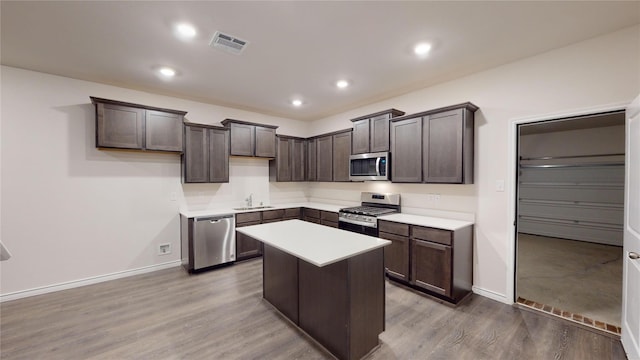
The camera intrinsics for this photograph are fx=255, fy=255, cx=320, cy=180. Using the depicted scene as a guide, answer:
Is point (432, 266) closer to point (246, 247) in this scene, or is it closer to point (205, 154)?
point (246, 247)

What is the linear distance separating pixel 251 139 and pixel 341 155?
1.72m

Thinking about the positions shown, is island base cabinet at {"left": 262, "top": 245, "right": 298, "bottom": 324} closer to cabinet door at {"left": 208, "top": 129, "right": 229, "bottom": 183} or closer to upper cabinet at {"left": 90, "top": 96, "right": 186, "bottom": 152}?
cabinet door at {"left": 208, "top": 129, "right": 229, "bottom": 183}

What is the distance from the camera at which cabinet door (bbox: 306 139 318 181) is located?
213 inches

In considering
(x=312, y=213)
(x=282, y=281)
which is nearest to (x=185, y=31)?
(x=282, y=281)

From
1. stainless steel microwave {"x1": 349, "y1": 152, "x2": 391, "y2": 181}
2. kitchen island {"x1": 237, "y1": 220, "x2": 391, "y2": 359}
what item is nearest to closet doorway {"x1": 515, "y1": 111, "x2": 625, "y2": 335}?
stainless steel microwave {"x1": 349, "y1": 152, "x2": 391, "y2": 181}

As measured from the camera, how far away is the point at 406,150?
12.0ft

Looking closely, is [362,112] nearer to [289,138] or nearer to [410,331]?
[289,138]

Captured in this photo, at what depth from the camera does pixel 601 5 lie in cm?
202

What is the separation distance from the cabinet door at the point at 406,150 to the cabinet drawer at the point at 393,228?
65cm

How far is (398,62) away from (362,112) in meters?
1.82

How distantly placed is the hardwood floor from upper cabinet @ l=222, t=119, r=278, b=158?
2.44 m

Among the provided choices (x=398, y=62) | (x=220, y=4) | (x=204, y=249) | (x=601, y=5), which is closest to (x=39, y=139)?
(x=204, y=249)

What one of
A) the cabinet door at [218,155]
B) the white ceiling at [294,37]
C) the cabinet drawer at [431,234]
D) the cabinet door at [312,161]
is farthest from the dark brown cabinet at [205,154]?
the cabinet drawer at [431,234]

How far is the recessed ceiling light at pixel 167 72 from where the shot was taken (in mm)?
3185
